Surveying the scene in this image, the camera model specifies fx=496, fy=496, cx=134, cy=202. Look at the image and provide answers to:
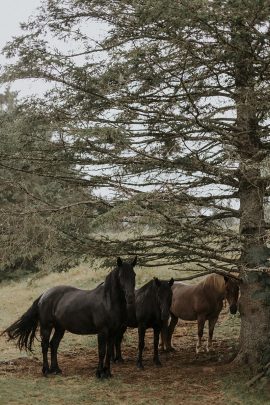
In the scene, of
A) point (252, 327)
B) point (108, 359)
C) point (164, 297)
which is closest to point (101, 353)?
point (108, 359)

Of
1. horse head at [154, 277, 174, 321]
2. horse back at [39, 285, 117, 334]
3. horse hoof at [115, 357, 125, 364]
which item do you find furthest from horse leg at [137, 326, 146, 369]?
horse back at [39, 285, 117, 334]

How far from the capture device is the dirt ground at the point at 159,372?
23.2 ft

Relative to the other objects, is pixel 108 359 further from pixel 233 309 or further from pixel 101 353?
pixel 233 309

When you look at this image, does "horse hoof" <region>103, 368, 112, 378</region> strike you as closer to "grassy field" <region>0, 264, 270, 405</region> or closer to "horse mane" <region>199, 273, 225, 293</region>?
"grassy field" <region>0, 264, 270, 405</region>

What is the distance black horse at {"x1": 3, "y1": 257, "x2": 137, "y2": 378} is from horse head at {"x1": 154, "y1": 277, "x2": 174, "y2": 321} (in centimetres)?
77

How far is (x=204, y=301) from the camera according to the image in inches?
406

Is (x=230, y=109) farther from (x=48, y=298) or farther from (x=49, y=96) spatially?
(x=48, y=298)

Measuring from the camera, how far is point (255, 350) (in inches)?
312

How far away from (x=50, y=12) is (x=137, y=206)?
4082 mm

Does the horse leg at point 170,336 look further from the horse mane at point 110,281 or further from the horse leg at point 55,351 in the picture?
the horse mane at point 110,281

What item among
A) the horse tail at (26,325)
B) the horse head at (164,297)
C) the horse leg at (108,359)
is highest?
the horse head at (164,297)

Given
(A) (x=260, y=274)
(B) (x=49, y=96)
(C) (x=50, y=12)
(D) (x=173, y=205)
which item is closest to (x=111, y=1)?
(C) (x=50, y=12)

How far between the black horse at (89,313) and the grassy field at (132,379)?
455 mm

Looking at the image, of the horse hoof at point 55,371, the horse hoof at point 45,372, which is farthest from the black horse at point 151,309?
the horse hoof at point 45,372
